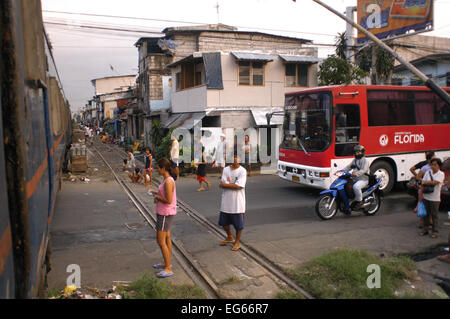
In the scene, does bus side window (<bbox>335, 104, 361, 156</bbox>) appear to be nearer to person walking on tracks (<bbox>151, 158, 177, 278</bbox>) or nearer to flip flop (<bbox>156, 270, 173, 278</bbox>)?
person walking on tracks (<bbox>151, 158, 177, 278</bbox>)

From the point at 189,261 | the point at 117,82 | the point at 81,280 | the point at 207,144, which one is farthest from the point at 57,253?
the point at 117,82

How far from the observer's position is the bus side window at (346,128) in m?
11.0

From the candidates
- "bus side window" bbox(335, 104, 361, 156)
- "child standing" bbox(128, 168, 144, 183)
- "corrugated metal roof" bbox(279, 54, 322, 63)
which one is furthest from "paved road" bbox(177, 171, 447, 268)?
"corrugated metal roof" bbox(279, 54, 322, 63)

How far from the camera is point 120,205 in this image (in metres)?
11.1

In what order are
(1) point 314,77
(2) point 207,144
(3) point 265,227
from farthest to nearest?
(1) point 314,77 → (2) point 207,144 → (3) point 265,227

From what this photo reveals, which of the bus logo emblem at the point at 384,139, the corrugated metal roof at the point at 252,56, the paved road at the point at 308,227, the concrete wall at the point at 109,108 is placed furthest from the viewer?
the concrete wall at the point at 109,108

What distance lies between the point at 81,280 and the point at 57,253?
152 centimetres

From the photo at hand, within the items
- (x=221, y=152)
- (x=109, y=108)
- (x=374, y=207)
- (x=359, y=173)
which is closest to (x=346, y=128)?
(x=359, y=173)

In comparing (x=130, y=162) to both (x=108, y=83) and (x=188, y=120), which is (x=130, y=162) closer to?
(x=188, y=120)

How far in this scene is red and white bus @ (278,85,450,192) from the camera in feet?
36.2

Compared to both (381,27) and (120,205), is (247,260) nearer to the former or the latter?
(120,205)

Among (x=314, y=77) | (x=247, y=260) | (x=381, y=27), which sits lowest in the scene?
(x=247, y=260)

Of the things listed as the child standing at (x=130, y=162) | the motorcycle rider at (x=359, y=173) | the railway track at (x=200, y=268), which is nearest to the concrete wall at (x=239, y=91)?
the child standing at (x=130, y=162)

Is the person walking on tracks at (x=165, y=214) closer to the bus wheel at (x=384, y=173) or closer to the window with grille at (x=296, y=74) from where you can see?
the bus wheel at (x=384, y=173)
